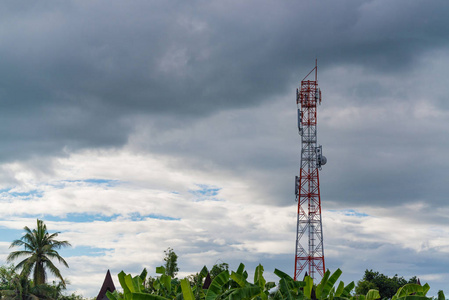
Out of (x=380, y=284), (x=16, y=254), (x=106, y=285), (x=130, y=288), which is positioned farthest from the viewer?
(x=380, y=284)

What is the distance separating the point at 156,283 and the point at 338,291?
9711mm

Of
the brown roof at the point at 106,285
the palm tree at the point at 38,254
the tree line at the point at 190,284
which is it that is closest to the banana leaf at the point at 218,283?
the tree line at the point at 190,284

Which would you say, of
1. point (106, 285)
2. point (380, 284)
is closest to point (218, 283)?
point (106, 285)

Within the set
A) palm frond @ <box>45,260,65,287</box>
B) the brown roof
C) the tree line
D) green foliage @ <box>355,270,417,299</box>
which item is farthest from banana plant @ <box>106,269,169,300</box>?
green foliage @ <box>355,270,417,299</box>

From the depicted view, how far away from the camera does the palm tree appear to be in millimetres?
49531

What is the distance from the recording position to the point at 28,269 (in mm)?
49312

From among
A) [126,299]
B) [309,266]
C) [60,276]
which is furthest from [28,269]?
[126,299]

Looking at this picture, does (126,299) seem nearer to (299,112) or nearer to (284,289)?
(284,289)

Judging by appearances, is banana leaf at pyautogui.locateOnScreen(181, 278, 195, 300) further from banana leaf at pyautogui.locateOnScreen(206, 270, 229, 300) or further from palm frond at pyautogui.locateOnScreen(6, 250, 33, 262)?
palm frond at pyautogui.locateOnScreen(6, 250, 33, 262)

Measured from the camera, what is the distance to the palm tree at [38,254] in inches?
1950

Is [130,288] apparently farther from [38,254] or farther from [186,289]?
[38,254]

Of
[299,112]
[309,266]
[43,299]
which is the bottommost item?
[43,299]

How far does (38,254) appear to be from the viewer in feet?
165

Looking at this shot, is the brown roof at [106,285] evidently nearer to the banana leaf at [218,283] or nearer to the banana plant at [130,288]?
the banana plant at [130,288]
